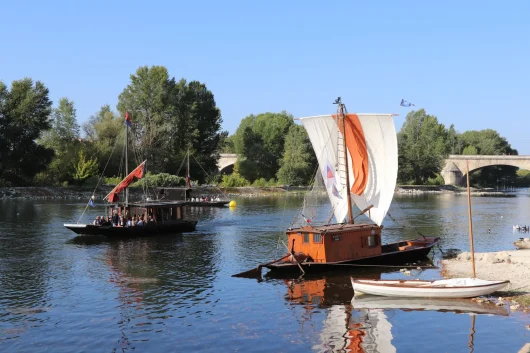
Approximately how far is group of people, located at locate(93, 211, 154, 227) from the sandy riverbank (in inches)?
1227

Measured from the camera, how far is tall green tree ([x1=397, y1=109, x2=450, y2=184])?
537 ft

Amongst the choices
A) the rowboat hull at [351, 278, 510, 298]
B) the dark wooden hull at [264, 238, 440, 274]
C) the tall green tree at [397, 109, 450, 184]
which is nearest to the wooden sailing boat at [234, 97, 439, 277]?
the dark wooden hull at [264, 238, 440, 274]

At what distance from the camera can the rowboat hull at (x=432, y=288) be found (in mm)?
31828

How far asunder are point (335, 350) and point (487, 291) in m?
11.7

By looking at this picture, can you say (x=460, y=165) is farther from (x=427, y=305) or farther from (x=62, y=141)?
(x=427, y=305)

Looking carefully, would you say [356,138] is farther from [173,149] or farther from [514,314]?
[173,149]

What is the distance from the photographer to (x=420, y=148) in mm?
167625

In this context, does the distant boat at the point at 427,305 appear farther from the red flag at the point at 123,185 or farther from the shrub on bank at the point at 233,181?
the shrub on bank at the point at 233,181

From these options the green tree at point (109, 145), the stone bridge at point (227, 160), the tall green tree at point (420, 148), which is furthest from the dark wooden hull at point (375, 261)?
the stone bridge at point (227, 160)

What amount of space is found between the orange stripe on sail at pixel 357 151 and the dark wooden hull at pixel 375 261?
556 centimetres

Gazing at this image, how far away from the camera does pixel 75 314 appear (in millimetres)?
30406

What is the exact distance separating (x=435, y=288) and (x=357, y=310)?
4612 mm

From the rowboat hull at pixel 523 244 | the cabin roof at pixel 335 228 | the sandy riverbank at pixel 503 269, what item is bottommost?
the sandy riverbank at pixel 503 269

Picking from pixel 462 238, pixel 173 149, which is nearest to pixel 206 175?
pixel 173 149
